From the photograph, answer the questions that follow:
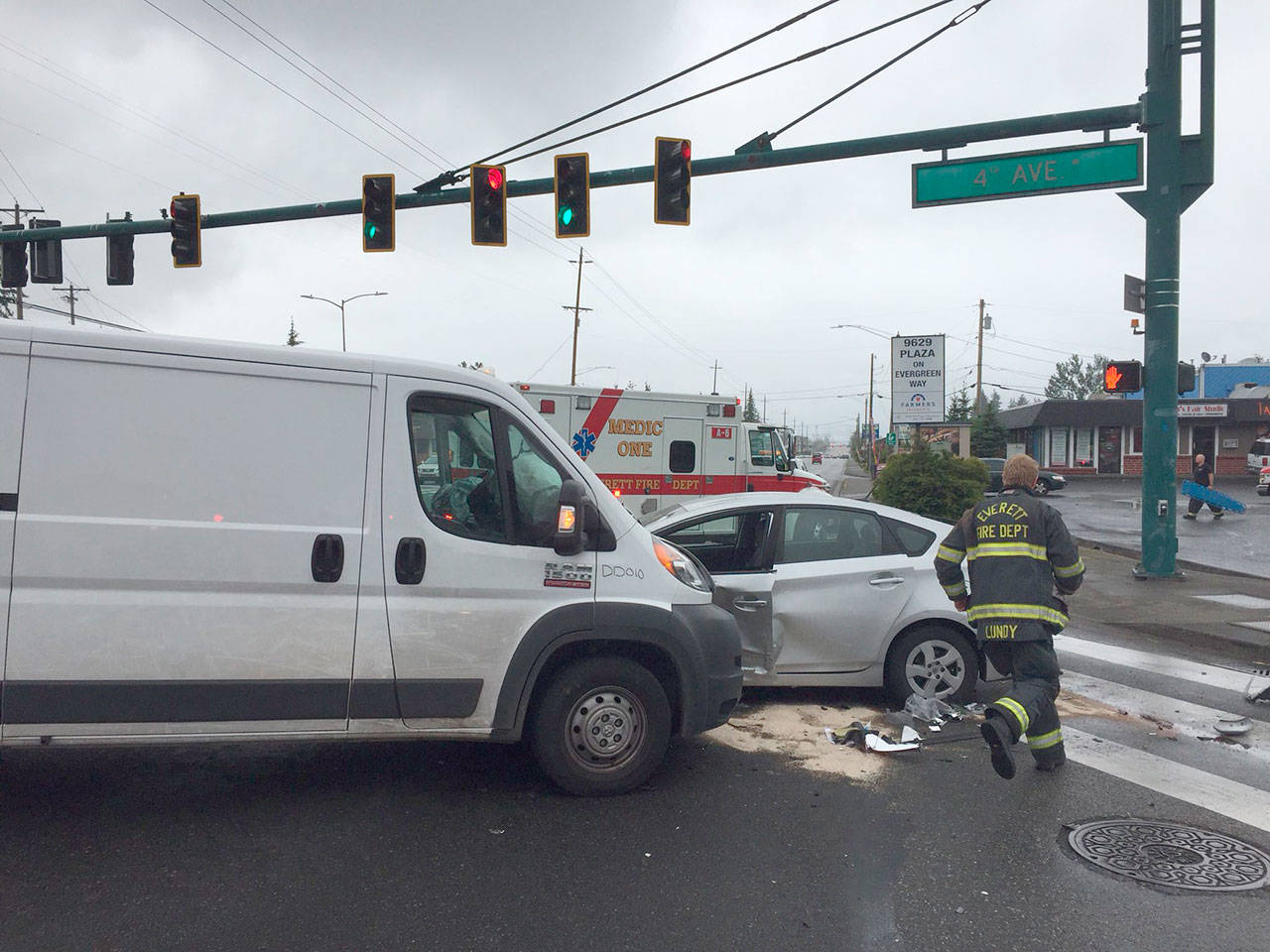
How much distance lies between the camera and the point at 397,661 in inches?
181

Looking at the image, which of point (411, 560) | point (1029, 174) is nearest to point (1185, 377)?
point (1029, 174)

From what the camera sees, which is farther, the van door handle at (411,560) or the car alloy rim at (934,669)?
the car alloy rim at (934,669)

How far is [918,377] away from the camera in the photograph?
17.5 m

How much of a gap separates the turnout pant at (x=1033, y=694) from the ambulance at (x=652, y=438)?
33.8 feet

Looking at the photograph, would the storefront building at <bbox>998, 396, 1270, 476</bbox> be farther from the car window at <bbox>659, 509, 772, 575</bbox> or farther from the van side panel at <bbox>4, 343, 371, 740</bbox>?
the van side panel at <bbox>4, 343, 371, 740</bbox>

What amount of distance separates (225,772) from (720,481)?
489 inches

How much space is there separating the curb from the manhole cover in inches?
328

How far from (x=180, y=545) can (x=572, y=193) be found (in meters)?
10.2

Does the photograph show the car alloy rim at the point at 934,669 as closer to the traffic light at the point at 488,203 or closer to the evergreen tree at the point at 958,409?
the traffic light at the point at 488,203

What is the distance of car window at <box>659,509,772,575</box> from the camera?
690cm

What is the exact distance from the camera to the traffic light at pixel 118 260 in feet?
53.6

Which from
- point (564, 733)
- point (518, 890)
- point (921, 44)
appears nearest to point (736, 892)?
point (518, 890)

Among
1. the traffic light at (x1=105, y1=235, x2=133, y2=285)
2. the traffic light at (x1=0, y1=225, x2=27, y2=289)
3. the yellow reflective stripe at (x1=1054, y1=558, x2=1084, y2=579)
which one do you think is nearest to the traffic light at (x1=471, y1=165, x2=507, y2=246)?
the traffic light at (x1=105, y1=235, x2=133, y2=285)

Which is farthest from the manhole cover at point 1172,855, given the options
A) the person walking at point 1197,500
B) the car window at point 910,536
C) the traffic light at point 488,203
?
the person walking at point 1197,500
